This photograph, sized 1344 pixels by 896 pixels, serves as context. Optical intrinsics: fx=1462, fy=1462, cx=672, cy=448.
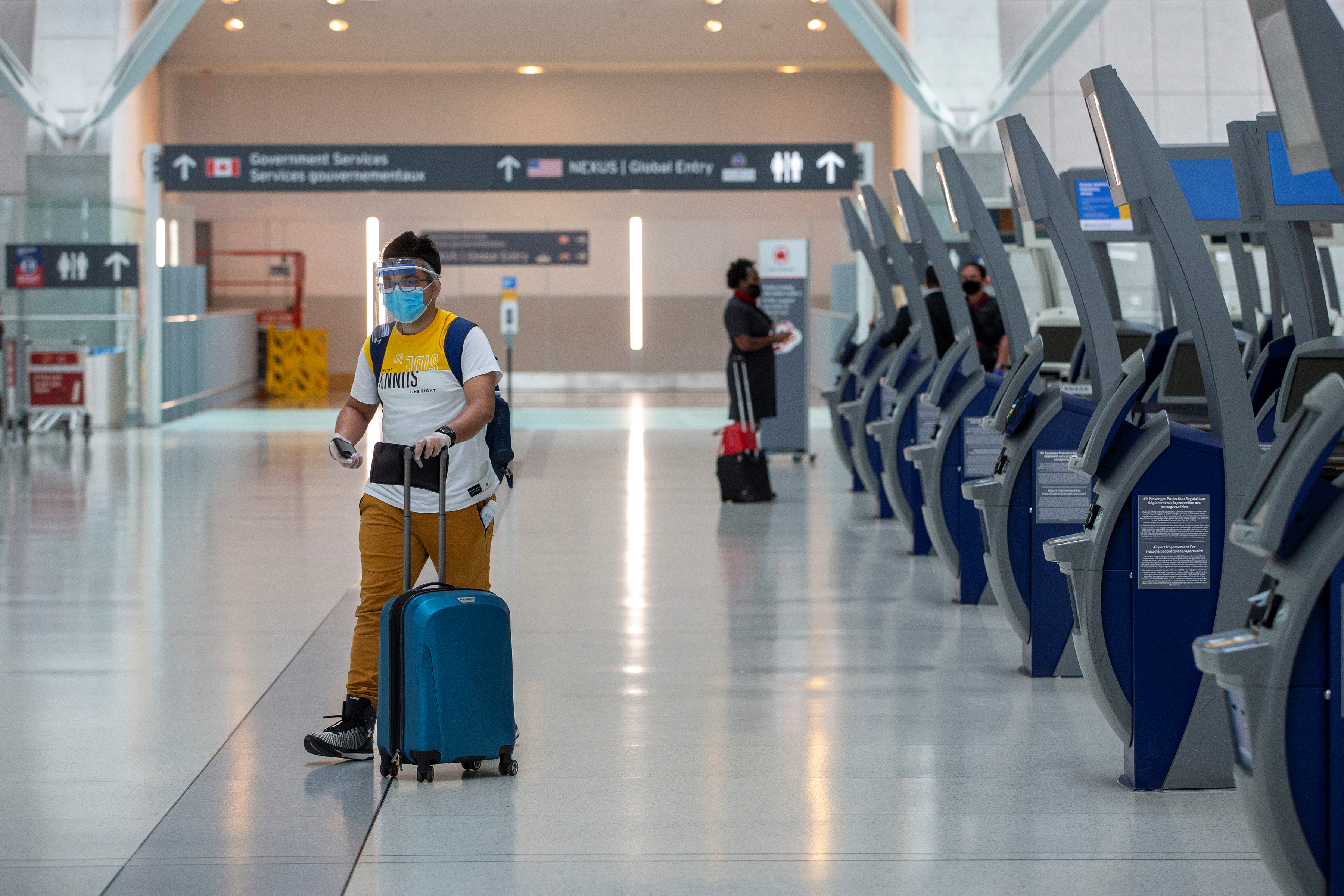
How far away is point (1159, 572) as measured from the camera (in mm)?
3566

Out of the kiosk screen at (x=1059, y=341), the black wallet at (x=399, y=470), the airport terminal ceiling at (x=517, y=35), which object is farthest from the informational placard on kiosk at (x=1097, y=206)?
the airport terminal ceiling at (x=517, y=35)

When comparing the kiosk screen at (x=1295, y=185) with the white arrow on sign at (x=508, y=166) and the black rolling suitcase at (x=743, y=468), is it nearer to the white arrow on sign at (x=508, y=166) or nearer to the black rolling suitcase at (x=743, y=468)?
the black rolling suitcase at (x=743, y=468)

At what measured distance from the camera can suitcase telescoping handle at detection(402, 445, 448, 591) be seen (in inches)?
145

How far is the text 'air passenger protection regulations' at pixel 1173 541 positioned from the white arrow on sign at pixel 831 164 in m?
11.6

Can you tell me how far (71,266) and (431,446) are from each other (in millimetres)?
12164

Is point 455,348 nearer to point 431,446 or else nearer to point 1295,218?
point 431,446

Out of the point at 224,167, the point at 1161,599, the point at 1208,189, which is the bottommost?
the point at 1161,599

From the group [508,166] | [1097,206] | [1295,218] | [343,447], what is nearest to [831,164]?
[508,166]

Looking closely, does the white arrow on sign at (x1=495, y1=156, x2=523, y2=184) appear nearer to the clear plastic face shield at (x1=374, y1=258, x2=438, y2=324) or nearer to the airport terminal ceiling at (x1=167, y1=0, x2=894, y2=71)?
the airport terminal ceiling at (x1=167, y1=0, x2=894, y2=71)

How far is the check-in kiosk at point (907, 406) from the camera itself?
698 cm

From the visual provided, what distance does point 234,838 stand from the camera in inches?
131

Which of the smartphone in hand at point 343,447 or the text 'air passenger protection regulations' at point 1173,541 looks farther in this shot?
the smartphone in hand at point 343,447

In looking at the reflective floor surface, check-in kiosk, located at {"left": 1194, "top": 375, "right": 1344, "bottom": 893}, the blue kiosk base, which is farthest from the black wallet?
check-in kiosk, located at {"left": 1194, "top": 375, "right": 1344, "bottom": 893}

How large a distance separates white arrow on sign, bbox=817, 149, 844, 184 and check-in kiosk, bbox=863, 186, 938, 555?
270 inches
